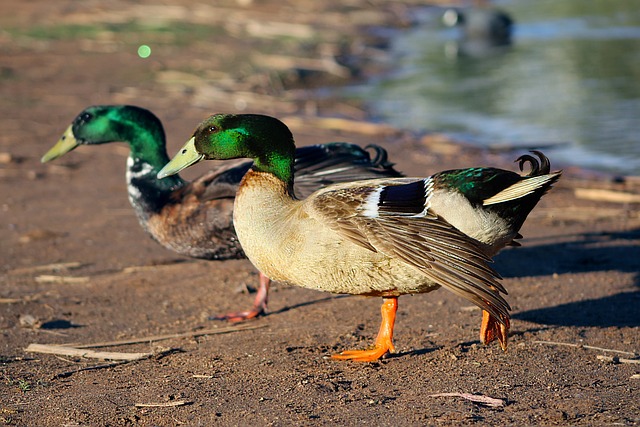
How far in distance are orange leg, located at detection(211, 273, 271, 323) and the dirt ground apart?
81 mm

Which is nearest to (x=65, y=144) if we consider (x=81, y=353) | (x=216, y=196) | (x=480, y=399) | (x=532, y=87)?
(x=216, y=196)

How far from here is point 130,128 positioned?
23.8ft

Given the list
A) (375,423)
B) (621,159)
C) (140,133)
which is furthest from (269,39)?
(375,423)

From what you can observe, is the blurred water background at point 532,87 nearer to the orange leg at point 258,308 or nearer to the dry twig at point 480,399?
the orange leg at point 258,308

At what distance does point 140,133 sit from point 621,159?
20.2ft

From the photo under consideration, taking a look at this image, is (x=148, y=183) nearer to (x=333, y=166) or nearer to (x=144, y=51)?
(x=333, y=166)

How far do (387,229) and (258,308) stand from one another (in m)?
1.90

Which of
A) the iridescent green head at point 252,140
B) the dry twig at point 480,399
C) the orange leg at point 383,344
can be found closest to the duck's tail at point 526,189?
the orange leg at point 383,344

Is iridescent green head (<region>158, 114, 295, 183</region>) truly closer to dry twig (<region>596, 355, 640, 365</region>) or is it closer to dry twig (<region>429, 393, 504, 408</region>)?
dry twig (<region>429, 393, 504, 408</region>)

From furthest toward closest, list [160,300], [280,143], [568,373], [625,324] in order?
[160,300], [625,324], [280,143], [568,373]

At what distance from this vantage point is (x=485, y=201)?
472 centimetres

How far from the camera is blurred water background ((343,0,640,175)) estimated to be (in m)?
12.1

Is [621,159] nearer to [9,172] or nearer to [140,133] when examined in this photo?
[140,133]

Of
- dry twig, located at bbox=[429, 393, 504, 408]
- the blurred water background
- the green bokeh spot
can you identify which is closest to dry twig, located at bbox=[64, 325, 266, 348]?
dry twig, located at bbox=[429, 393, 504, 408]
